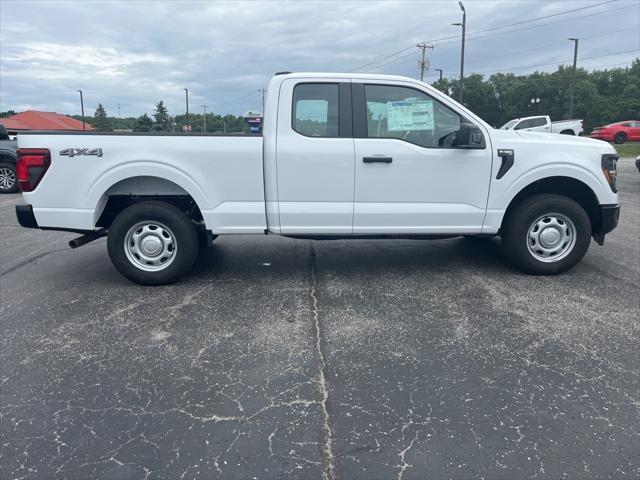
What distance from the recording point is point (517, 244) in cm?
524

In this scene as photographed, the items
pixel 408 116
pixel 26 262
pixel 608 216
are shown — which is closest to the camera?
pixel 408 116

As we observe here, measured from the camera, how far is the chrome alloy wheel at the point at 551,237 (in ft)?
17.3

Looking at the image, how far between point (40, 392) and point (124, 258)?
79.1 inches

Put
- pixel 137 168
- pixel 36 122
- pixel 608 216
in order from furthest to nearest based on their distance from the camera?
1. pixel 36 122
2. pixel 608 216
3. pixel 137 168

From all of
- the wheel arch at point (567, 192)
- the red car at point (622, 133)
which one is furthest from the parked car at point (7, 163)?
the red car at point (622, 133)

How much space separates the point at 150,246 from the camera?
5.00 m

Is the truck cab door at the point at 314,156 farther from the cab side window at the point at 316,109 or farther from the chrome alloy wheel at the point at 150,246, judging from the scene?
the chrome alloy wheel at the point at 150,246

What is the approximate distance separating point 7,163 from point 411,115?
1136 centimetres

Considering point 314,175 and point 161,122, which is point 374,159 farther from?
point 161,122

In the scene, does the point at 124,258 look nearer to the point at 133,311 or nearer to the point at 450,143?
the point at 133,311

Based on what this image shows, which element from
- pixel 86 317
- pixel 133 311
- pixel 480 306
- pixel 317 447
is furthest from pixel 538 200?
pixel 86 317

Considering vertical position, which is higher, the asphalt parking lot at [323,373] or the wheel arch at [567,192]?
the wheel arch at [567,192]

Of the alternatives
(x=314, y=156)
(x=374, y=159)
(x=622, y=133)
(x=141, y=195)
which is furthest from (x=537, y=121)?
(x=141, y=195)

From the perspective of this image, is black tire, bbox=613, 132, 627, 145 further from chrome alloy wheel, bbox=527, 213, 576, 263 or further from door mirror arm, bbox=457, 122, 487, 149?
door mirror arm, bbox=457, 122, 487, 149
